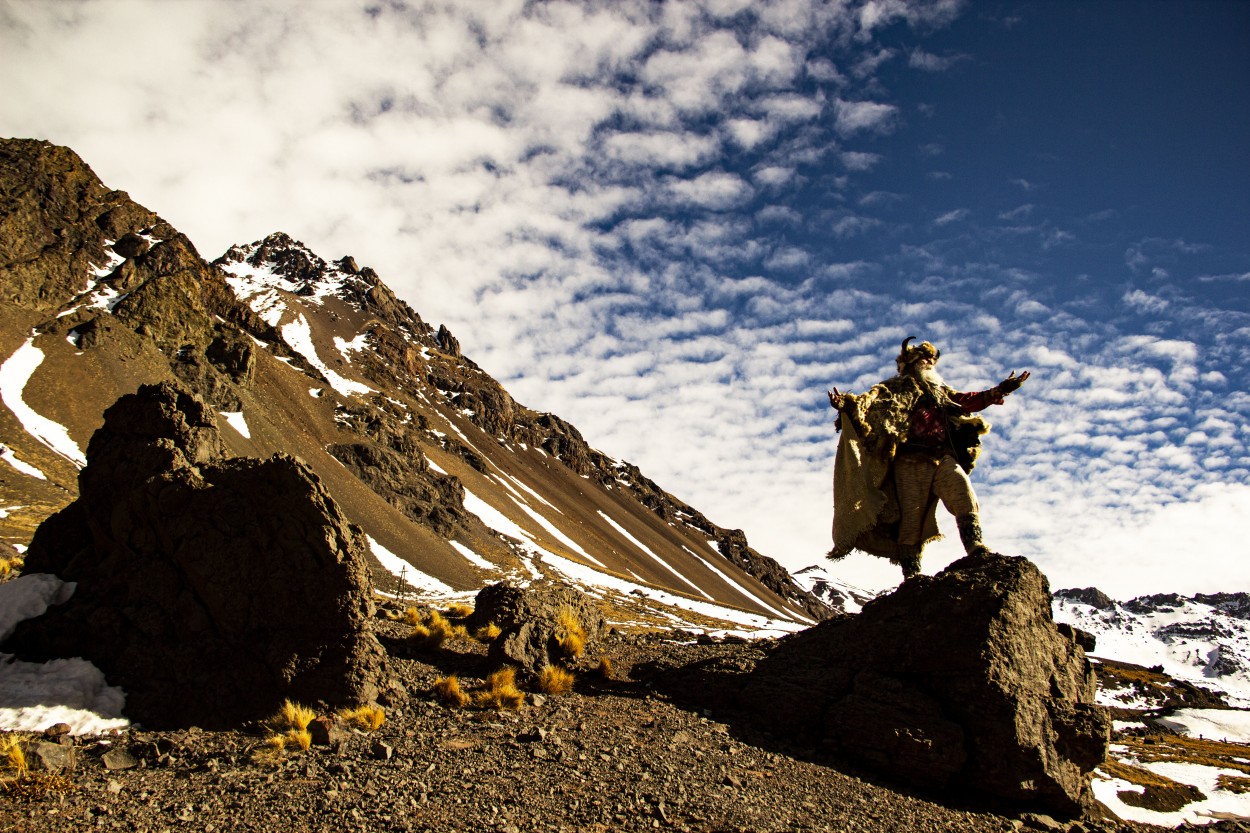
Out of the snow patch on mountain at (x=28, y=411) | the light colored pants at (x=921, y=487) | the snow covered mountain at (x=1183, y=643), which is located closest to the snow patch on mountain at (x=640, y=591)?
the snow patch on mountain at (x=28, y=411)

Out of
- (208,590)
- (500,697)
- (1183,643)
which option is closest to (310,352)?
(208,590)

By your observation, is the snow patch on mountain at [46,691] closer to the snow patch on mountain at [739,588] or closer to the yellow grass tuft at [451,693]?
the yellow grass tuft at [451,693]

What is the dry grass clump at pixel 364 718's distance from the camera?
7.02 m

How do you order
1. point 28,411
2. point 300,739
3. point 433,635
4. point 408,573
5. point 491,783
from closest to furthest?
point 491,783
point 300,739
point 433,635
point 28,411
point 408,573

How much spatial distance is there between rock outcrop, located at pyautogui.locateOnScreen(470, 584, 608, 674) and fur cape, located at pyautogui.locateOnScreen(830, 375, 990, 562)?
4.30 metres

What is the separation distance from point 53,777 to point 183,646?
6.64 ft

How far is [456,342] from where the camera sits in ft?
584

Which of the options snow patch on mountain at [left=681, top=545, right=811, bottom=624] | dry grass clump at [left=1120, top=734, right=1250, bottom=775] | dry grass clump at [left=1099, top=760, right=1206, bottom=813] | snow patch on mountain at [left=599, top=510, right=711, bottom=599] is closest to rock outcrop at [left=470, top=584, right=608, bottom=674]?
dry grass clump at [left=1099, top=760, right=1206, bottom=813]

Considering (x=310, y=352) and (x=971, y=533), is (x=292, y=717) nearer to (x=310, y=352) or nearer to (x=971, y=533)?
(x=971, y=533)

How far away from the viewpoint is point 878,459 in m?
9.63

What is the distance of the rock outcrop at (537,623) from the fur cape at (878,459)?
169 inches

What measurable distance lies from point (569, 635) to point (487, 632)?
181 centimetres

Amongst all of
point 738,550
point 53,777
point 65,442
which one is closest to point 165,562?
point 53,777

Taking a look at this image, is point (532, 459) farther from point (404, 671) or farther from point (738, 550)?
point (404, 671)
